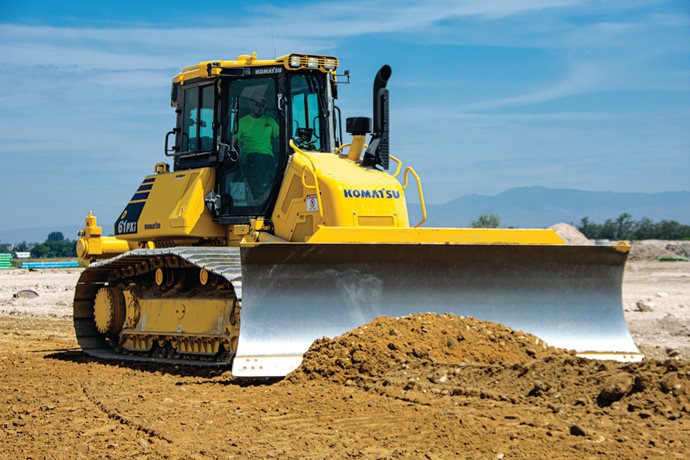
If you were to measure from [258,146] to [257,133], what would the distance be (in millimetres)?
146

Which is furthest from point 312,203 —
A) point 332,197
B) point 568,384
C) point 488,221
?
point 488,221

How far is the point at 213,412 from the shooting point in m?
7.29

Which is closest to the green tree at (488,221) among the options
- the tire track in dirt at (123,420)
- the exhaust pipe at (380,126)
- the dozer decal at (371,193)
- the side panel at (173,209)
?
the side panel at (173,209)

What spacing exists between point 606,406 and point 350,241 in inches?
130

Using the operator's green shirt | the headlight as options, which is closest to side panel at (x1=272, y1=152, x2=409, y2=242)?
the operator's green shirt

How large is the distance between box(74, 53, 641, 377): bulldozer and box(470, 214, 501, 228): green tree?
38.3m

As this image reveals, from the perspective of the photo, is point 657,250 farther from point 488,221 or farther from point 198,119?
point 198,119

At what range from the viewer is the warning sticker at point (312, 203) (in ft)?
32.3

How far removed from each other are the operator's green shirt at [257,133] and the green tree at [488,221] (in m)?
38.6

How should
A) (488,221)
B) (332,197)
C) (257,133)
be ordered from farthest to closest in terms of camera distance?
(488,221), (257,133), (332,197)

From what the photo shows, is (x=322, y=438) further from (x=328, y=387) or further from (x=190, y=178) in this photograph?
(x=190, y=178)

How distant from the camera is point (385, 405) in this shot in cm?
710

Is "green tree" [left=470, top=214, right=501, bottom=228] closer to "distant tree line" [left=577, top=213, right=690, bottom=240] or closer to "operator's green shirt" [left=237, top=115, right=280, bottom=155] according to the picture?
"distant tree line" [left=577, top=213, right=690, bottom=240]

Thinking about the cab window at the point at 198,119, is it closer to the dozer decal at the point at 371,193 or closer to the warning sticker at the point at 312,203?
the warning sticker at the point at 312,203
